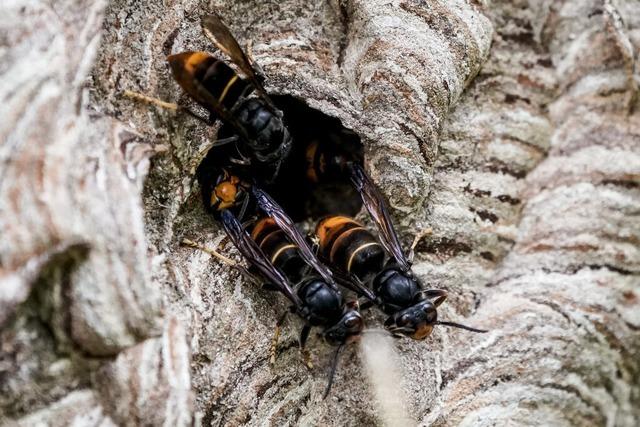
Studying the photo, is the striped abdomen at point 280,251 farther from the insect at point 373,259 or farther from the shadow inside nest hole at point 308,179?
the shadow inside nest hole at point 308,179

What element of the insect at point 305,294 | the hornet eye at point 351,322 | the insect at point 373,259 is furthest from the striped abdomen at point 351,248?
the hornet eye at point 351,322

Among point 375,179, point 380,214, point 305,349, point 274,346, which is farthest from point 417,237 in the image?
point 274,346

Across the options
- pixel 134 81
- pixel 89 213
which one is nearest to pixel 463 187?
pixel 134 81

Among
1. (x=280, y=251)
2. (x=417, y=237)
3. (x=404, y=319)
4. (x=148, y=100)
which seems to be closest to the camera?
(x=148, y=100)

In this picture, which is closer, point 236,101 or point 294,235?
point 236,101

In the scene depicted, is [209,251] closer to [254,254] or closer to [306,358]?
[254,254]

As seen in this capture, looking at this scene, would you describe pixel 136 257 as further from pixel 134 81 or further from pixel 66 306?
pixel 134 81

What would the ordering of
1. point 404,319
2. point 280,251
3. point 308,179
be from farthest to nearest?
point 308,179 → point 280,251 → point 404,319
